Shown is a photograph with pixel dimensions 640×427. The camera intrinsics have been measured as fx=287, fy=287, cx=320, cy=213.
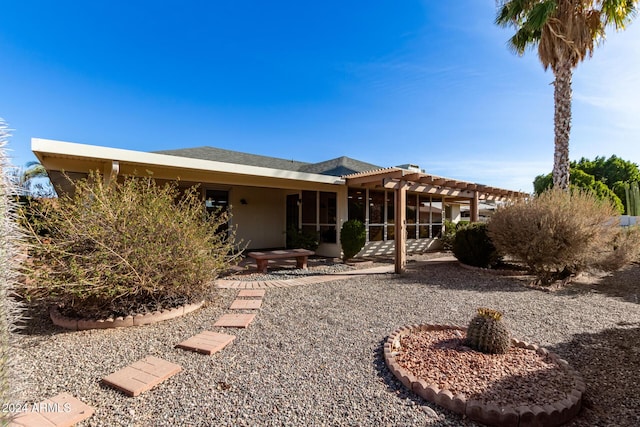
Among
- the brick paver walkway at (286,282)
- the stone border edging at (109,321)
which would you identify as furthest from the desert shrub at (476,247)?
the stone border edging at (109,321)

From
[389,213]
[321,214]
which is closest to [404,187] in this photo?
[389,213]

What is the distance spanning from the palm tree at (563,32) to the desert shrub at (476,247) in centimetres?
331

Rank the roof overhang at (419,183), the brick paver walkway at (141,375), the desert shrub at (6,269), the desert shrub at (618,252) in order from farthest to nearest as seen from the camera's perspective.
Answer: the roof overhang at (419,183) < the desert shrub at (618,252) < the brick paver walkway at (141,375) < the desert shrub at (6,269)

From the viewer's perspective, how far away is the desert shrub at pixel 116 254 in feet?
12.8

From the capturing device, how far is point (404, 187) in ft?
28.2

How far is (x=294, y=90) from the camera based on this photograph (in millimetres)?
13516

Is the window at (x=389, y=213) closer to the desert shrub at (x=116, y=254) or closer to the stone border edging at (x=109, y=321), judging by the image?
the desert shrub at (x=116, y=254)

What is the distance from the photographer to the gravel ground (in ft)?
7.56

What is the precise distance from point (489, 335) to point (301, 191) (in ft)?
29.7

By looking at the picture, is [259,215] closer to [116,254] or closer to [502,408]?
[116,254]

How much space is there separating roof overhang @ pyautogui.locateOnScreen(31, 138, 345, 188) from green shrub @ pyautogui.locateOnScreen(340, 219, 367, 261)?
165cm

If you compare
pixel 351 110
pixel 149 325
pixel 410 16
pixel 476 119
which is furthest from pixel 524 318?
pixel 351 110

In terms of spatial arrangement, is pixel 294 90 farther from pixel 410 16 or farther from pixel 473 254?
pixel 473 254

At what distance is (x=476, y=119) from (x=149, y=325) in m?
13.4
